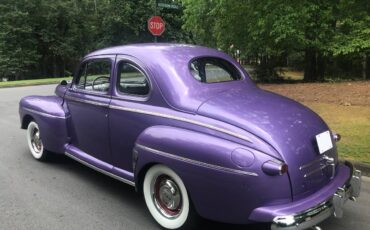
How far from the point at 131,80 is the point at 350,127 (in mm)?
4775

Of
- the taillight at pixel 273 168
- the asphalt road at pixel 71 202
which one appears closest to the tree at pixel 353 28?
the asphalt road at pixel 71 202

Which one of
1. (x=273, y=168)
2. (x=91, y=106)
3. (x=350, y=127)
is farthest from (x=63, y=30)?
(x=273, y=168)

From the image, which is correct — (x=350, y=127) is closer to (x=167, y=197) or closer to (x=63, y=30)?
(x=167, y=197)

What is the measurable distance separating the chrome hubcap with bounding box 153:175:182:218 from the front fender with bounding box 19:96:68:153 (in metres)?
2.01

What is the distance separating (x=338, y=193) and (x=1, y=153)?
18.2 ft

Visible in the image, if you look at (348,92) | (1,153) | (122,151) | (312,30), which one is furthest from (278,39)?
(122,151)

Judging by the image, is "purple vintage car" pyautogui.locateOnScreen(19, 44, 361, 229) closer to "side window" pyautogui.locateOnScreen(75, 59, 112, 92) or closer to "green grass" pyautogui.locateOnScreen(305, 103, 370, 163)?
"side window" pyautogui.locateOnScreen(75, 59, 112, 92)

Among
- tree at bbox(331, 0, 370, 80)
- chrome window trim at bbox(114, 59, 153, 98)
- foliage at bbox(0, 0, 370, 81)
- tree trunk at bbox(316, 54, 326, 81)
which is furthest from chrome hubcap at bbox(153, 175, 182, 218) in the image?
tree trunk at bbox(316, 54, 326, 81)

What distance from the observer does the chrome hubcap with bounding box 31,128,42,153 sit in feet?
22.1

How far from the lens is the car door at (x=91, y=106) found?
512 centimetres

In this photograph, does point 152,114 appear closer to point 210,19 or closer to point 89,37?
point 210,19

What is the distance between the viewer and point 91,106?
5332 mm

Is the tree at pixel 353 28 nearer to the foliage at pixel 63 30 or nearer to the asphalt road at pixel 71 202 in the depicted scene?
the asphalt road at pixel 71 202

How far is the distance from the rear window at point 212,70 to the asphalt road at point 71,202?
1.54 m
